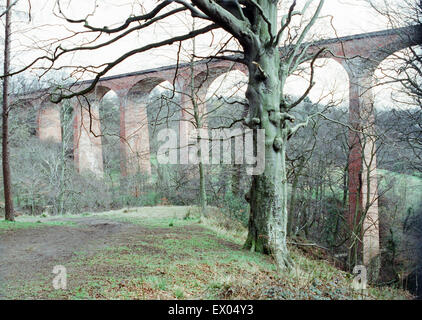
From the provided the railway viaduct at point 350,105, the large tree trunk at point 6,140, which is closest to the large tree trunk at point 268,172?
the railway viaduct at point 350,105

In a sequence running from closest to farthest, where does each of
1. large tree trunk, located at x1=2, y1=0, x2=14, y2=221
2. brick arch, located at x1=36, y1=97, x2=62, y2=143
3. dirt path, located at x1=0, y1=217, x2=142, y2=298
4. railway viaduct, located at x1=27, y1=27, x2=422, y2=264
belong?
dirt path, located at x1=0, y1=217, x2=142, y2=298 → railway viaduct, located at x1=27, y1=27, x2=422, y2=264 → large tree trunk, located at x1=2, y1=0, x2=14, y2=221 → brick arch, located at x1=36, y1=97, x2=62, y2=143

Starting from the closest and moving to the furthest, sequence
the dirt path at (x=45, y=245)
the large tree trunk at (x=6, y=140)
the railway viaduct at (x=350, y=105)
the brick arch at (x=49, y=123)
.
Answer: the dirt path at (x=45, y=245) < the railway viaduct at (x=350, y=105) < the large tree trunk at (x=6, y=140) < the brick arch at (x=49, y=123)

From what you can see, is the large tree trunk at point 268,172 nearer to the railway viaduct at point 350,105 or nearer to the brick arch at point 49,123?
the railway viaduct at point 350,105

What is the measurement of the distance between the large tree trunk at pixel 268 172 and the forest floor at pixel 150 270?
0.34m

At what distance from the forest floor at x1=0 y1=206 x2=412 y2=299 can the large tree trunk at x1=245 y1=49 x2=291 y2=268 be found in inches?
13.4

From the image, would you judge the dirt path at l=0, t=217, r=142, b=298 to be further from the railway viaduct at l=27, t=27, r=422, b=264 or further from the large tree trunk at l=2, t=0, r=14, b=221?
the large tree trunk at l=2, t=0, r=14, b=221

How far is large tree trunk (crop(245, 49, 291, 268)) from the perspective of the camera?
4.78 meters

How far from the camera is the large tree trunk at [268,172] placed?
15.7ft

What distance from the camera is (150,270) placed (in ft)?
11.5

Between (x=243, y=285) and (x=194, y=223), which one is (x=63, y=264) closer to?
(x=243, y=285)

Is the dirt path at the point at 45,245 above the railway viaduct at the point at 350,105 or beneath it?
beneath

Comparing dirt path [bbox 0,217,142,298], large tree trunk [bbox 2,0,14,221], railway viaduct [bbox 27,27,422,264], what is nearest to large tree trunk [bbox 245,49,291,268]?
railway viaduct [bbox 27,27,422,264]
